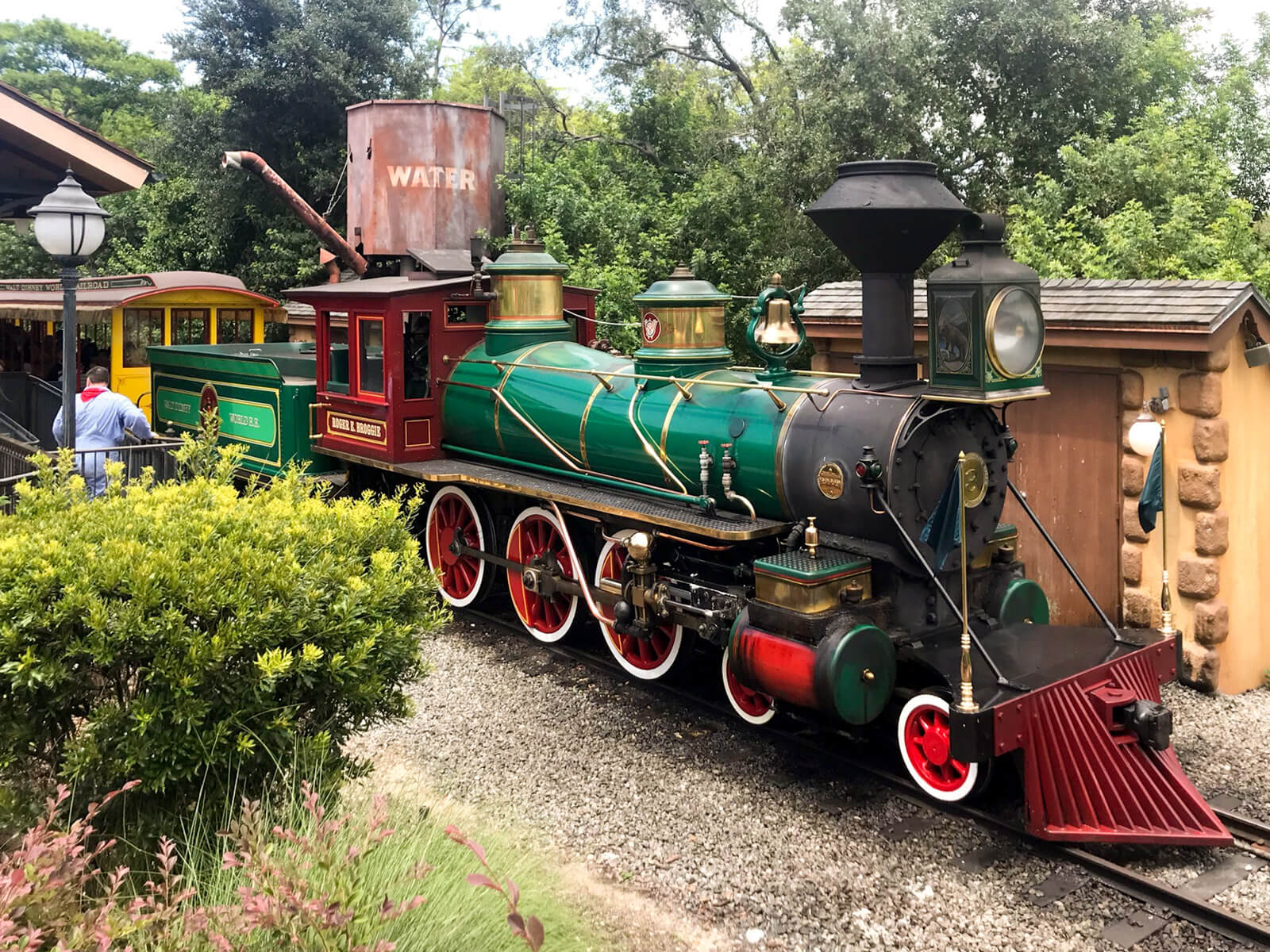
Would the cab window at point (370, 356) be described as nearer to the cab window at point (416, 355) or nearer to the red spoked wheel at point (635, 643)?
the cab window at point (416, 355)

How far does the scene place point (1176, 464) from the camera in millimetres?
7043

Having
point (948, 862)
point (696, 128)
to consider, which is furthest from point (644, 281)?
point (948, 862)

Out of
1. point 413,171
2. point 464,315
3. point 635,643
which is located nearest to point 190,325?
point 413,171

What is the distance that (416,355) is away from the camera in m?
8.92

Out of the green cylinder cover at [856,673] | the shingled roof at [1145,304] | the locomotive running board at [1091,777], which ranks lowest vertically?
the locomotive running board at [1091,777]

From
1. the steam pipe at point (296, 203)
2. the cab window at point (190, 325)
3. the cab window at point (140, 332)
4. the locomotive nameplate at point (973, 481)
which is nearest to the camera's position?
the locomotive nameplate at point (973, 481)

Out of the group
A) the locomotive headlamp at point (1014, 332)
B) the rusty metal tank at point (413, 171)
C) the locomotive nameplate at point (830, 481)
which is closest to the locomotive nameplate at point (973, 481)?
the locomotive headlamp at point (1014, 332)

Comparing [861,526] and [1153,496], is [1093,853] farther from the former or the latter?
[1153,496]

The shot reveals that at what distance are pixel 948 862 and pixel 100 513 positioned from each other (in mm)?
3963

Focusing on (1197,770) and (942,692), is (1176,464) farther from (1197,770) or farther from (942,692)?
(942,692)

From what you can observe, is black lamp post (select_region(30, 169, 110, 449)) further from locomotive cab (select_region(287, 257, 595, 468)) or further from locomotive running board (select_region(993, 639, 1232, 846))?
locomotive running board (select_region(993, 639, 1232, 846))

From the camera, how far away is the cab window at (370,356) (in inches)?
341

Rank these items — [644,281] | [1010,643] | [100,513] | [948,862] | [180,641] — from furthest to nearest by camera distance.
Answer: [644,281], [1010,643], [948,862], [100,513], [180,641]

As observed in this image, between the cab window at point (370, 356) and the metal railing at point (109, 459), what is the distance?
4.95 feet
